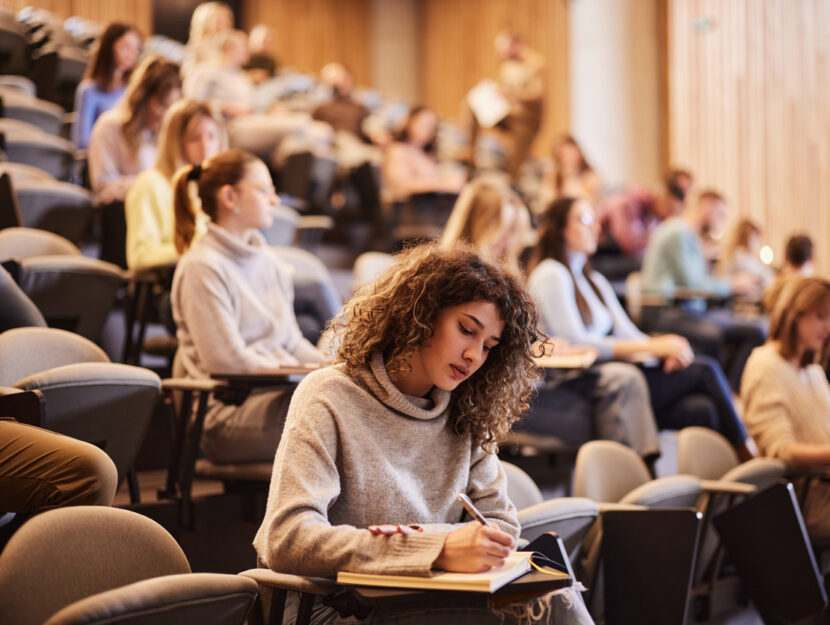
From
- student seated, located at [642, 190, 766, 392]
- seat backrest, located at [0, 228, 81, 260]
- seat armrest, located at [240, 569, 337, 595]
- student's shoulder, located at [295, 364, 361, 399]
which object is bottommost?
student seated, located at [642, 190, 766, 392]

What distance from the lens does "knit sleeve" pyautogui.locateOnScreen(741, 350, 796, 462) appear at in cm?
294

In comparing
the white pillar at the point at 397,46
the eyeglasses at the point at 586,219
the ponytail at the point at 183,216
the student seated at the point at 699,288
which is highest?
the white pillar at the point at 397,46

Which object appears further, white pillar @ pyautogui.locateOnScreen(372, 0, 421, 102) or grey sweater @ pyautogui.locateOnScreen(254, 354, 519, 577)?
white pillar @ pyautogui.locateOnScreen(372, 0, 421, 102)

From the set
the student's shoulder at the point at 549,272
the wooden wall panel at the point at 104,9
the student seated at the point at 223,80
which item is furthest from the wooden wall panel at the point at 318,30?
the student's shoulder at the point at 549,272

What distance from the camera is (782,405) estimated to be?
298 centimetres

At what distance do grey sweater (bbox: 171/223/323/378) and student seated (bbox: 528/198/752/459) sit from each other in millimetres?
1016

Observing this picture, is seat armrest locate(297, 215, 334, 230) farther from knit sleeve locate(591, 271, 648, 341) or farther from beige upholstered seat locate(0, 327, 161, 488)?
beige upholstered seat locate(0, 327, 161, 488)

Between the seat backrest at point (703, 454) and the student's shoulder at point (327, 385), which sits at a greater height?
the student's shoulder at point (327, 385)

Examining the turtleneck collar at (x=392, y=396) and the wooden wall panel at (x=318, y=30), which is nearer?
the turtleneck collar at (x=392, y=396)

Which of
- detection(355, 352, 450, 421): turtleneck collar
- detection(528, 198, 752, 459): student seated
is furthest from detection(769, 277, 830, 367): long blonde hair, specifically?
detection(355, 352, 450, 421): turtleneck collar

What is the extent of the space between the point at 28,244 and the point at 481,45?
320 inches

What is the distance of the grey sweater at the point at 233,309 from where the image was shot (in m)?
2.30

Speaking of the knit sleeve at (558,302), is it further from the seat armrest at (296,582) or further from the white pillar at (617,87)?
the white pillar at (617,87)

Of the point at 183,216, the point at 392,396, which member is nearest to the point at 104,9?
the point at 183,216
